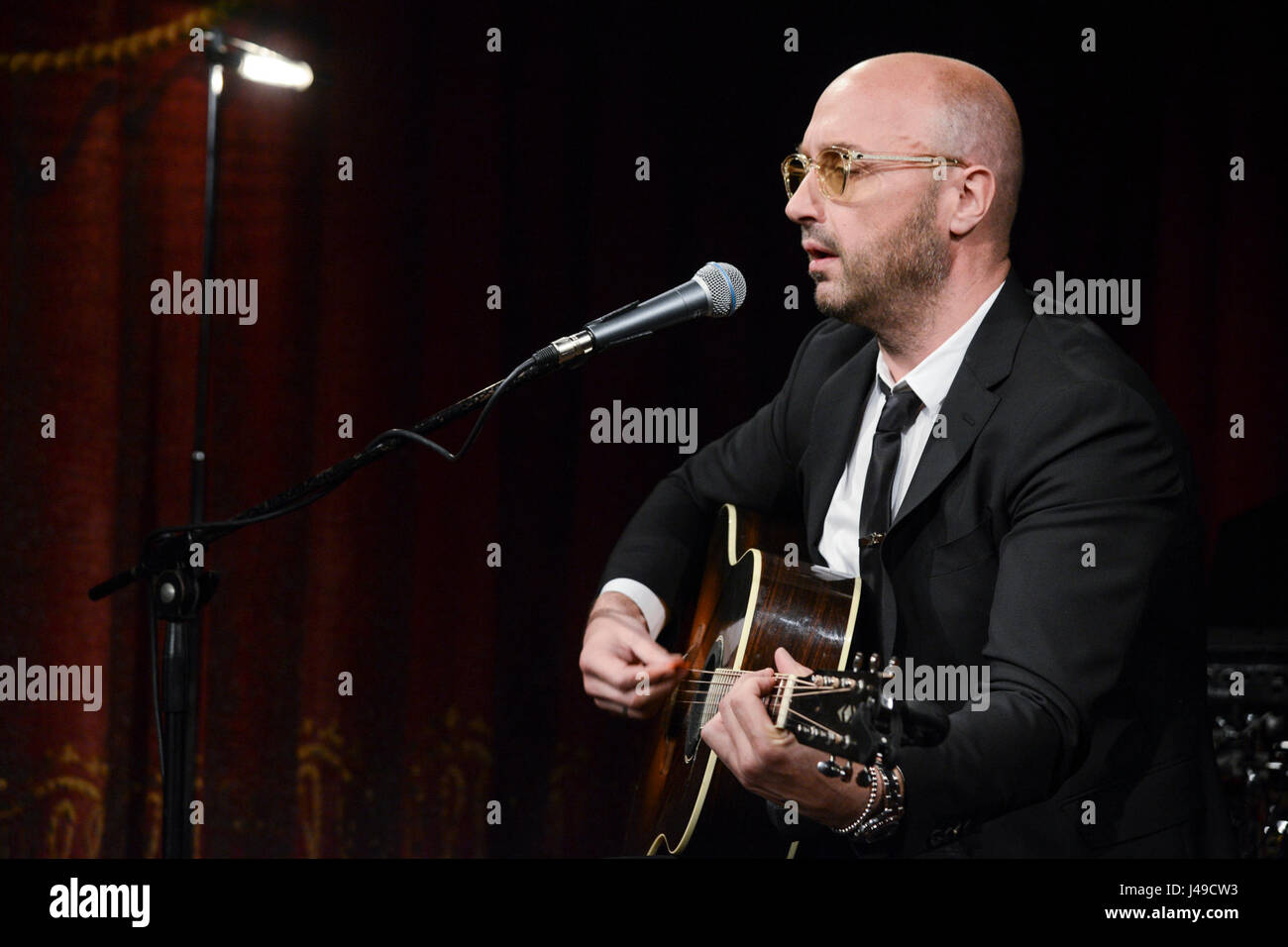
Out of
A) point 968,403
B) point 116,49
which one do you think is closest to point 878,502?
point 968,403

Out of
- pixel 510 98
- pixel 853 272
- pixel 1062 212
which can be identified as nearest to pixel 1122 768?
pixel 853 272

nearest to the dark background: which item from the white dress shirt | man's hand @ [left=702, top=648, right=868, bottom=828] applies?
the white dress shirt

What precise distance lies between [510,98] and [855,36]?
899 mm

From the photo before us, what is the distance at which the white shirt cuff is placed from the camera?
2.59 metres

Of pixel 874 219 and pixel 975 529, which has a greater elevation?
pixel 874 219

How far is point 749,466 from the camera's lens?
106 inches

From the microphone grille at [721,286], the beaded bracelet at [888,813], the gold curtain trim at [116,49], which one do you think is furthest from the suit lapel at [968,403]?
the gold curtain trim at [116,49]

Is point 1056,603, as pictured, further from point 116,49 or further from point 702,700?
point 116,49

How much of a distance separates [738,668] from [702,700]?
0.17m

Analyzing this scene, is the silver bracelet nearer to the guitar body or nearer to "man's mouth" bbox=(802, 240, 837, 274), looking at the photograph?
the guitar body

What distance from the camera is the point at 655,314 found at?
1896 mm

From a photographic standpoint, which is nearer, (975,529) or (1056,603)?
(1056,603)
